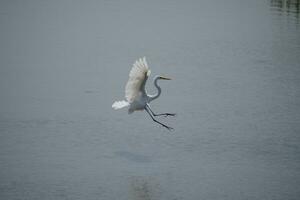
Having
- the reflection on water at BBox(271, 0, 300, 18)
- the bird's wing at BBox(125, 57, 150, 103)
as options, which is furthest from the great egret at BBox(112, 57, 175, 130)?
the reflection on water at BBox(271, 0, 300, 18)

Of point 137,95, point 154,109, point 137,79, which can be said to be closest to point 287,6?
point 154,109

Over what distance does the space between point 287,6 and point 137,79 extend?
10.2 m

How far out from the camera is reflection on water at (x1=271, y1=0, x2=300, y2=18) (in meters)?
16.3

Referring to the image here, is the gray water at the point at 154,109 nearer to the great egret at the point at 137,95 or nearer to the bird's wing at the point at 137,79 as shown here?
the great egret at the point at 137,95

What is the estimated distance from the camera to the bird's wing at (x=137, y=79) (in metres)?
8.06

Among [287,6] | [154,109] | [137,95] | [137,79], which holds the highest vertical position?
[137,79]

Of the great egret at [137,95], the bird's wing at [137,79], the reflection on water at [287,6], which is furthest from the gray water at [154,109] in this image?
the reflection on water at [287,6]

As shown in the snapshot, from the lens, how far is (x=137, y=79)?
27.0 feet

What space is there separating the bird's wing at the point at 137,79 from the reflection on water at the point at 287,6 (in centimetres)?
841

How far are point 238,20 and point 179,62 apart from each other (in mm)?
4879

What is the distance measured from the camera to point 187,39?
13.0 metres

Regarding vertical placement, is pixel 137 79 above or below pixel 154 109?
above

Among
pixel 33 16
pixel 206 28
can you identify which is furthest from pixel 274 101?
pixel 33 16

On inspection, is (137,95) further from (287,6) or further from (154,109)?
(287,6)
